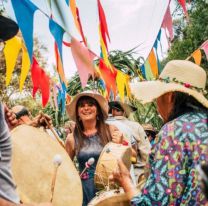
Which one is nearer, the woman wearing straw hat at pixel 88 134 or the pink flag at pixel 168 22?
the woman wearing straw hat at pixel 88 134

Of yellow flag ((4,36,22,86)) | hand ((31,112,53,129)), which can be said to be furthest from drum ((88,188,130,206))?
yellow flag ((4,36,22,86))

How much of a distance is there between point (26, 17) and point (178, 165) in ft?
7.64

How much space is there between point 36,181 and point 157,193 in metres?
1.07

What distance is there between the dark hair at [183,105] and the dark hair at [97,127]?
6.75ft

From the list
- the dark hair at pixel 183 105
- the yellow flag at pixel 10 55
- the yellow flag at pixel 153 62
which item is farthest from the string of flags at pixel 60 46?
the dark hair at pixel 183 105

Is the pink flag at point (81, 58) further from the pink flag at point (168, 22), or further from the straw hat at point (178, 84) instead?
the pink flag at point (168, 22)

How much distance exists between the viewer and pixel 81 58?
4.24 m

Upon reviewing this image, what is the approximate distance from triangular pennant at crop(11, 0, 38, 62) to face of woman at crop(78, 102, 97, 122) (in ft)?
3.01

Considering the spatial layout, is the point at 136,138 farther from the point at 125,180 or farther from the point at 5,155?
the point at 5,155

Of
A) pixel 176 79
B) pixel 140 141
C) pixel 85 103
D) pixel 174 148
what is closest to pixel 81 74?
pixel 85 103

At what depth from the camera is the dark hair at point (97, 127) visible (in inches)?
165

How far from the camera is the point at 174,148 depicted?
6.34 feet

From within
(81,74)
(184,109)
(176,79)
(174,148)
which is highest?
(81,74)

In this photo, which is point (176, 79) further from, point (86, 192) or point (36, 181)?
point (86, 192)
